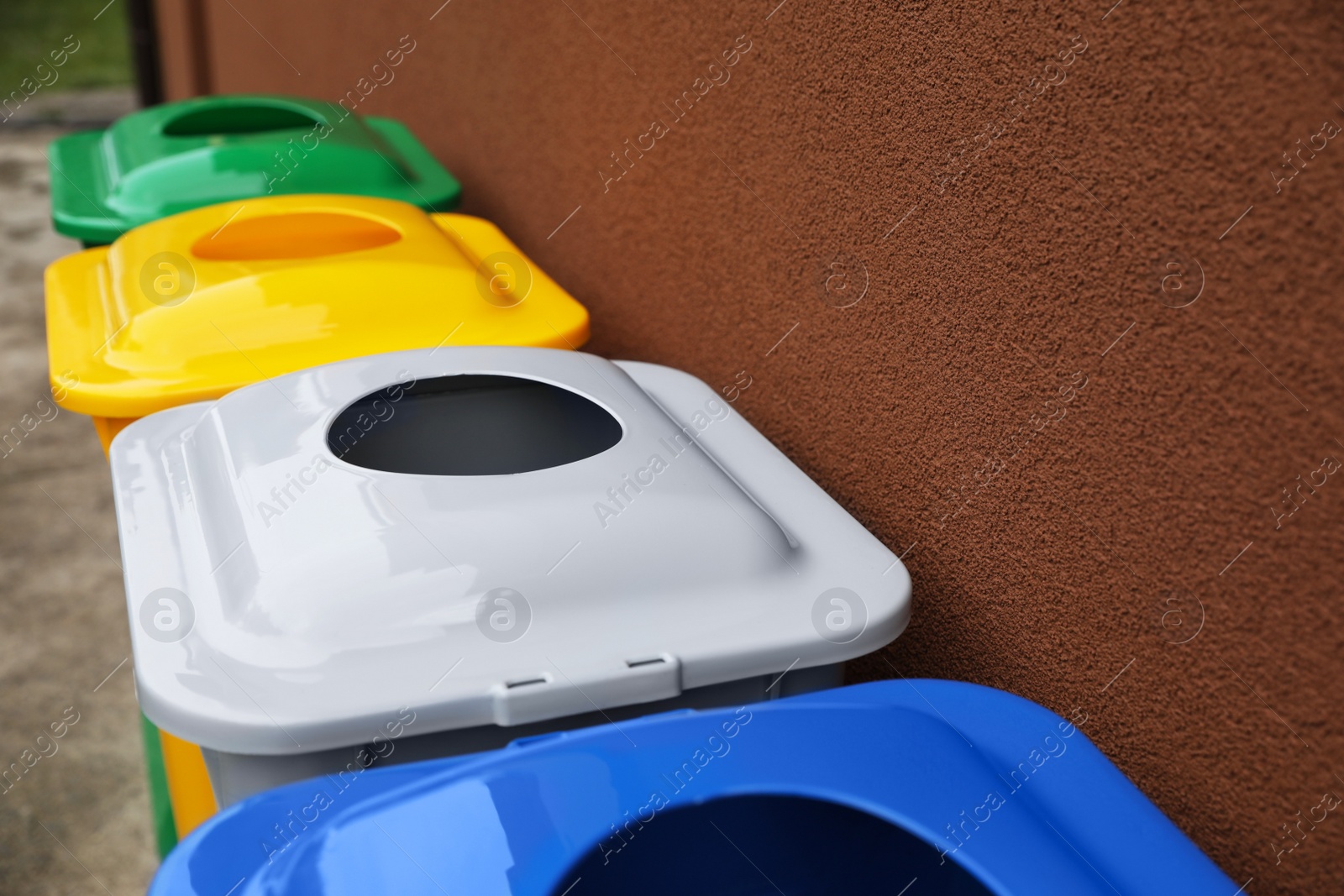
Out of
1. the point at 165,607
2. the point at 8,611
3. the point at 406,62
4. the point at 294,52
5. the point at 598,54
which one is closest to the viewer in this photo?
the point at 165,607

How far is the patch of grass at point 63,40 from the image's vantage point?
36.6 ft

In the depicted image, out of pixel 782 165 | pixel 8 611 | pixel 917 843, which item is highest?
pixel 782 165

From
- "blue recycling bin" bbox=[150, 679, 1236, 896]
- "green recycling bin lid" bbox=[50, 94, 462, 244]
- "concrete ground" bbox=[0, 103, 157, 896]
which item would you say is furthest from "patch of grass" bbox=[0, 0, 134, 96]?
"blue recycling bin" bbox=[150, 679, 1236, 896]

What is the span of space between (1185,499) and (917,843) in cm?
33

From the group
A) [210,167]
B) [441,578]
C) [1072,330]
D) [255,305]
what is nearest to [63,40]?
[210,167]

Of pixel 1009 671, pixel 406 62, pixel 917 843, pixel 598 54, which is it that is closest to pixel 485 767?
pixel 917 843

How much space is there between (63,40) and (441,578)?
13597 mm

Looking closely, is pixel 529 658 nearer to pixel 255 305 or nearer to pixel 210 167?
pixel 255 305

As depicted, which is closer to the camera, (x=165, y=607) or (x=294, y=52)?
(x=165, y=607)

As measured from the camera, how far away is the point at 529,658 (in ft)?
2.82

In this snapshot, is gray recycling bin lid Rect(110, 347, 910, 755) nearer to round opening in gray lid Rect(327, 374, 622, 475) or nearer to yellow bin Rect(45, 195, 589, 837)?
round opening in gray lid Rect(327, 374, 622, 475)

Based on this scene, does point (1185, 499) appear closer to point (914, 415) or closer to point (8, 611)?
point (914, 415)

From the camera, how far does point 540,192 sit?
1915 mm

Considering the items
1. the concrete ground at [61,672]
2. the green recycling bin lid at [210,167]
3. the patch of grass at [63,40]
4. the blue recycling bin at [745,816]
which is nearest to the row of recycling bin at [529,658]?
the blue recycling bin at [745,816]
